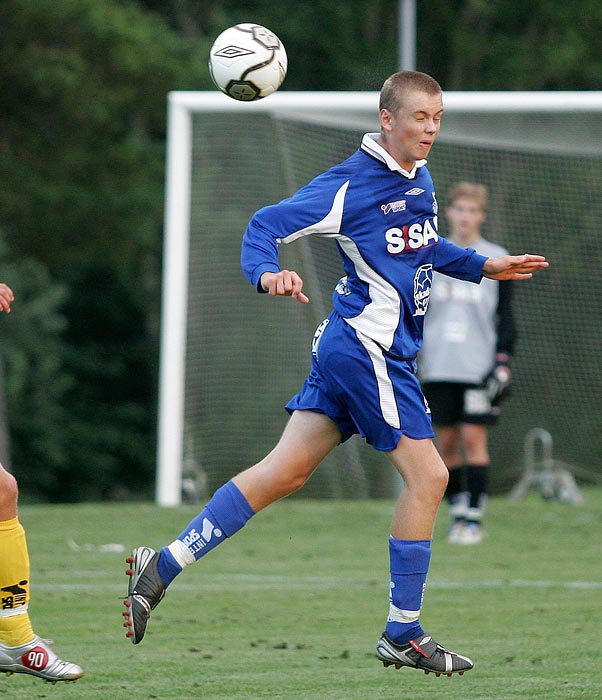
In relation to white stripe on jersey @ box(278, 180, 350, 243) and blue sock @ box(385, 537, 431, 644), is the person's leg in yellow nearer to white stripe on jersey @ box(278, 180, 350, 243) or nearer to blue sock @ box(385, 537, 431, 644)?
blue sock @ box(385, 537, 431, 644)

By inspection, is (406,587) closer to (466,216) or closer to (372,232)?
(372,232)

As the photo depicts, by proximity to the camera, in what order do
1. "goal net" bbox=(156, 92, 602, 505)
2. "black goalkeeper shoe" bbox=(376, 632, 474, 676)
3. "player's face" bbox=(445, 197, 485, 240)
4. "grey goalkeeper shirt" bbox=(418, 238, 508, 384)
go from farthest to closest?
"goal net" bbox=(156, 92, 602, 505) < "grey goalkeeper shirt" bbox=(418, 238, 508, 384) < "player's face" bbox=(445, 197, 485, 240) < "black goalkeeper shoe" bbox=(376, 632, 474, 676)

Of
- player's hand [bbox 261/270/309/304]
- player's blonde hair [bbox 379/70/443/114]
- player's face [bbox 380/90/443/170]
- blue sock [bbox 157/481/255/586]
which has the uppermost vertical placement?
player's blonde hair [bbox 379/70/443/114]

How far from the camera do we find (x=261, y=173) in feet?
40.5

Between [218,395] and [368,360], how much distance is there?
7815mm

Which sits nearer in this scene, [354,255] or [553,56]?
[354,255]

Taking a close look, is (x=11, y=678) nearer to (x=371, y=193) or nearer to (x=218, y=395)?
(x=371, y=193)

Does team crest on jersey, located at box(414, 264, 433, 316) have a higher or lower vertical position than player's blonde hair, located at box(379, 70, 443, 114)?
lower

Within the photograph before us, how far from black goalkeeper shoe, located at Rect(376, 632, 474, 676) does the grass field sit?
10 cm

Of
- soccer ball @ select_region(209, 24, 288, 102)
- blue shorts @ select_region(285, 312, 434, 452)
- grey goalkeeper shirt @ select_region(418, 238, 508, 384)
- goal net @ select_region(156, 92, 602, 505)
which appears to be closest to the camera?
blue shorts @ select_region(285, 312, 434, 452)

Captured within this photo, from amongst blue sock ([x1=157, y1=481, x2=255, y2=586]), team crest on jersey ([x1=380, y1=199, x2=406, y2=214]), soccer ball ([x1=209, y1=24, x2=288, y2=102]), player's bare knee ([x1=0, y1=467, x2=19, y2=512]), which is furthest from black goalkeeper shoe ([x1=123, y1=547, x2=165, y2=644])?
soccer ball ([x1=209, y1=24, x2=288, y2=102])

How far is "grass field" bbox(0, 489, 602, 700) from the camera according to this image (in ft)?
15.9

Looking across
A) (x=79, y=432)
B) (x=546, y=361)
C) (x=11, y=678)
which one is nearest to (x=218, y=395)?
(x=546, y=361)

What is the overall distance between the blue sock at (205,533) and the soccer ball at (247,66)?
173cm
